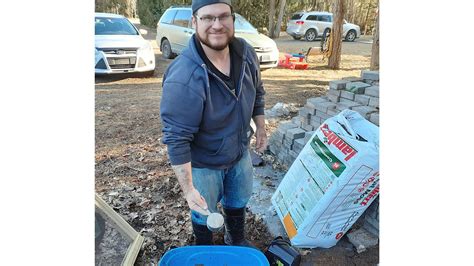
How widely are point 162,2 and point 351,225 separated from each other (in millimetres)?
21431

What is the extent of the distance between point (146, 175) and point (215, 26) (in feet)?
7.44

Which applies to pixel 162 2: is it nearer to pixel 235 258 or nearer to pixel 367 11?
pixel 367 11

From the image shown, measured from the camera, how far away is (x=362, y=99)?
3.05 m

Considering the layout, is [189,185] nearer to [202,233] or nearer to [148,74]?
[202,233]

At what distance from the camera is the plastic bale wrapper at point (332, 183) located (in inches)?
80.4

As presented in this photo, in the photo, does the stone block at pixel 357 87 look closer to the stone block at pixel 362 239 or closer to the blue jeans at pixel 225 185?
the stone block at pixel 362 239

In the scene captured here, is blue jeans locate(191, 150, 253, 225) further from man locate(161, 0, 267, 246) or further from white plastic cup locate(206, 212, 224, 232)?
white plastic cup locate(206, 212, 224, 232)

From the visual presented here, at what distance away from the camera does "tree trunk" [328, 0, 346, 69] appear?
29.4 ft

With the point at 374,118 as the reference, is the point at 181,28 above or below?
above

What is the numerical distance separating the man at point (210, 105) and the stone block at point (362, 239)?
971 millimetres

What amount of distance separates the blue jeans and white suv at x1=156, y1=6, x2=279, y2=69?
648cm

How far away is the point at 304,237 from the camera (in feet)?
7.52

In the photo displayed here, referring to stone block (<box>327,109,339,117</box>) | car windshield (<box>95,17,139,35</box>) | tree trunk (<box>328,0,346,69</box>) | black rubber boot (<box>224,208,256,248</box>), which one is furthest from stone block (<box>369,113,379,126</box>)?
tree trunk (<box>328,0,346,69</box>)

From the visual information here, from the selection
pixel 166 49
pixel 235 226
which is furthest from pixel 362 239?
pixel 166 49
